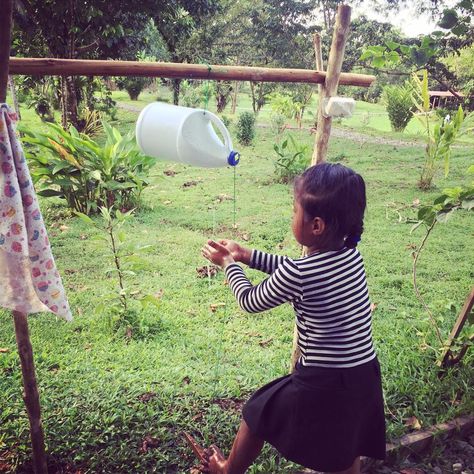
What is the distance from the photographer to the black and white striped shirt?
4.73 ft

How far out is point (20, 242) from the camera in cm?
144

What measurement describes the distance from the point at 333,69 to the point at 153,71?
76cm

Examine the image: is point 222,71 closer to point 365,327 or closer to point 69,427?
point 365,327

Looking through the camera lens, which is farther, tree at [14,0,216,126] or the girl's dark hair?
tree at [14,0,216,126]

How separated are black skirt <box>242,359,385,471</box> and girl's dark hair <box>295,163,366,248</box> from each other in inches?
19.1

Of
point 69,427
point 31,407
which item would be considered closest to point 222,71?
point 31,407

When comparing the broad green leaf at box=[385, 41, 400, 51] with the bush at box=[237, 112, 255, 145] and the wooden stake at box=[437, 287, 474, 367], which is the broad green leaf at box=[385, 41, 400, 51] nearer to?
the wooden stake at box=[437, 287, 474, 367]

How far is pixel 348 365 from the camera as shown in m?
1.50

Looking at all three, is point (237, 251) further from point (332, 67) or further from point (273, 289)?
point (332, 67)

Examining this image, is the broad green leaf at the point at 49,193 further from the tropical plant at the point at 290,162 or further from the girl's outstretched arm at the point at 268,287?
the girl's outstretched arm at the point at 268,287

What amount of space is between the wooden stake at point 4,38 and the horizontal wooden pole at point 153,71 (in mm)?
307

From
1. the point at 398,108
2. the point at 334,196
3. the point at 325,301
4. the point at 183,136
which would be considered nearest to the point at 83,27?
the point at 183,136

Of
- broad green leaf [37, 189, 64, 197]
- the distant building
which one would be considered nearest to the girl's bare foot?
the distant building

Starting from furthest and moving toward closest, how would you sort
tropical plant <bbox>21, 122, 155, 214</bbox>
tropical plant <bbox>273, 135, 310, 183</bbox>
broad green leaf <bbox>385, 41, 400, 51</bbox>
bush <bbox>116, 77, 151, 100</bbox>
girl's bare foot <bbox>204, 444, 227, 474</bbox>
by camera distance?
bush <bbox>116, 77, 151, 100</bbox>, tropical plant <bbox>273, 135, 310, 183</bbox>, tropical plant <bbox>21, 122, 155, 214</bbox>, broad green leaf <bbox>385, 41, 400, 51</bbox>, girl's bare foot <bbox>204, 444, 227, 474</bbox>
